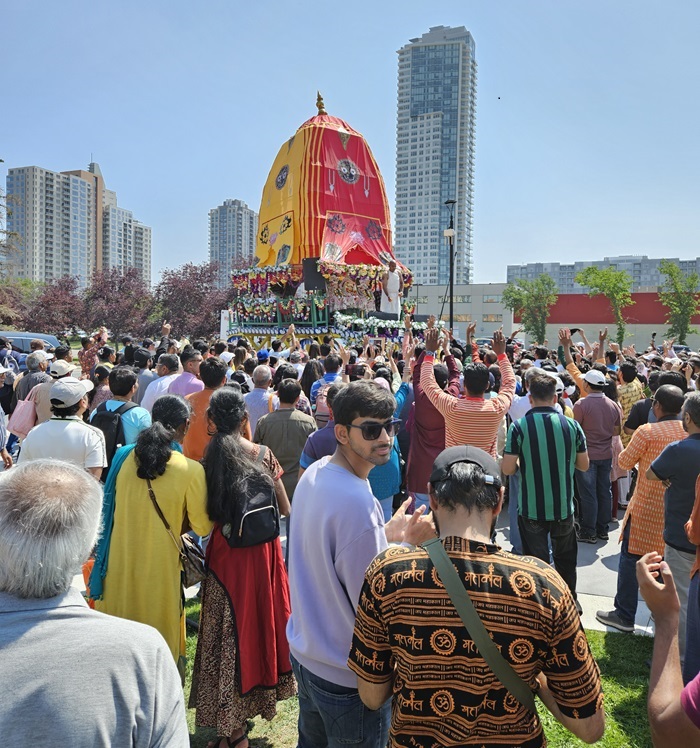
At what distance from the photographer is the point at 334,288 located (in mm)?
25266

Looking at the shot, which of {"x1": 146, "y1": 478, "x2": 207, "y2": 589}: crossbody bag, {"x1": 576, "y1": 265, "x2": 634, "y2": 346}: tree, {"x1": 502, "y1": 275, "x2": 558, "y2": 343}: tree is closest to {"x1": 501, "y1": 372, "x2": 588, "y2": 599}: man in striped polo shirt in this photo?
{"x1": 146, "y1": 478, "x2": 207, "y2": 589}: crossbody bag

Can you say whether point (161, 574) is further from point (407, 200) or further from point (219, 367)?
point (407, 200)

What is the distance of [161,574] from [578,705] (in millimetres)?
2258

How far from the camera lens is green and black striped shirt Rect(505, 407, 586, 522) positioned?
4434mm

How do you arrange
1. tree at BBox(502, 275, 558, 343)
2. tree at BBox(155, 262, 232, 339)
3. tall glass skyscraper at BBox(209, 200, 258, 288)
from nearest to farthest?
tree at BBox(155, 262, 232, 339) < tree at BBox(502, 275, 558, 343) < tall glass skyscraper at BBox(209, 200, 258, 288)

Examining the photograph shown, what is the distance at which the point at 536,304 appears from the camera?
5509 centimetres

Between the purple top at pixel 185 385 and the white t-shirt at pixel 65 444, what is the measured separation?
228cm

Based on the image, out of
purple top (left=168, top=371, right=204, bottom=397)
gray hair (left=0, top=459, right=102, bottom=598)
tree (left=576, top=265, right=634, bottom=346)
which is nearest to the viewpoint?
gray hair (left=0, top=459, right=102, bottom=598)

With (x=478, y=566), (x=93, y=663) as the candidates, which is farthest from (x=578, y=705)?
(x=93, y=663)

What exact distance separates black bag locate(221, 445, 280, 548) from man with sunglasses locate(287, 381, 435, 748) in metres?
0.73

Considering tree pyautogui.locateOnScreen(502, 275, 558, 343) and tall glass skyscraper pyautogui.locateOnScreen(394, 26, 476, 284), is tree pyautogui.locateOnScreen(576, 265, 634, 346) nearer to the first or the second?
tree pyautogui.locateOnScreen(502, 275, 558, 343)

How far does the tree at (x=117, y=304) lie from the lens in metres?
Answer: 36.1

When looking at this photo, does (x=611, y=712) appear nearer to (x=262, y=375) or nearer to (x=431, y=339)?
(x=431, y=339)

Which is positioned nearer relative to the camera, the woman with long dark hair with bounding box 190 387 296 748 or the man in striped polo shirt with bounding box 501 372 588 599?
the woman with long dark hair with bounding box 190 387 296 748
